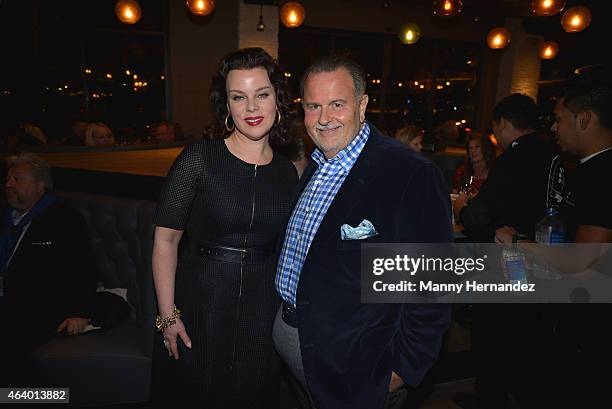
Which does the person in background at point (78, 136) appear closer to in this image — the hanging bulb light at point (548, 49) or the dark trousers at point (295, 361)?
the dark trousers at point (295, 361)

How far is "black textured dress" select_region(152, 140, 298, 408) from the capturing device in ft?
5.53

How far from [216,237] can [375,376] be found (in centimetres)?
78

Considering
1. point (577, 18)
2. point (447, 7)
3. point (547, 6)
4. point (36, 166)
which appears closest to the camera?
point (36, 166)

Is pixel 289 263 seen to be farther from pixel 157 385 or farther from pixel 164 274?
pixel 157 385

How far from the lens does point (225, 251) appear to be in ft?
5.63

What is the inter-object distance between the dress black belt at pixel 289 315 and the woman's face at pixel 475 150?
320 centimetres

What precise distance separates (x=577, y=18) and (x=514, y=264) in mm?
5333

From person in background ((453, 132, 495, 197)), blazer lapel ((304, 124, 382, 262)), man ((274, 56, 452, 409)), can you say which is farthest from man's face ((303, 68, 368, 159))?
person in background ((453, 132, 495, 197))

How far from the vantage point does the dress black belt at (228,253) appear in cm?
172

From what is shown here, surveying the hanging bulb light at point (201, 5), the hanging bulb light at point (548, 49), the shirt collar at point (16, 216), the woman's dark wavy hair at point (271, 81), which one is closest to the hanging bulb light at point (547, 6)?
the hanging bulb light at point (548, 49)

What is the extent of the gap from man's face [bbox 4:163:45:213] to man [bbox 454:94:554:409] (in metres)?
2.59

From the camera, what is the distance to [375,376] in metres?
1.42

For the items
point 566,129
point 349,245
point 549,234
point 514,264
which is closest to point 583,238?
point 549,234

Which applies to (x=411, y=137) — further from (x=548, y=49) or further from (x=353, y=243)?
(x=548, y=49)
